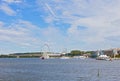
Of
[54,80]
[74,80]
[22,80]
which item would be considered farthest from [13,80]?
[74,80]

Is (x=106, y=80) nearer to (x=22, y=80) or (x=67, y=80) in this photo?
(x=67, y=80)

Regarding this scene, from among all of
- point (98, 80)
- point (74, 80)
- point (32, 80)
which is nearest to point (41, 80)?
point (32, 80)

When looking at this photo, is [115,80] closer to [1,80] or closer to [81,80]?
[81,80]

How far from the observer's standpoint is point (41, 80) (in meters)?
85.5

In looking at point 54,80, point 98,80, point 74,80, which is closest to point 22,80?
point 54,80

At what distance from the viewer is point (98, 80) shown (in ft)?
281

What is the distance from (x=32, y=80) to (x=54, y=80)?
19.1 ft

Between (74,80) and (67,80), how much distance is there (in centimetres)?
185

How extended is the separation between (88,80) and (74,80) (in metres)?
3.68

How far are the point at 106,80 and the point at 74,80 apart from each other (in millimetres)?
8875

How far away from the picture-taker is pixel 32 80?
85.8 meters

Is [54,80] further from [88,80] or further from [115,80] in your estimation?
[115,80]

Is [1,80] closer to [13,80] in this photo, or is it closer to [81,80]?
[13,80]

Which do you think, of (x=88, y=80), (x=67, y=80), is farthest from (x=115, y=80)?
(x=67, y=80)
